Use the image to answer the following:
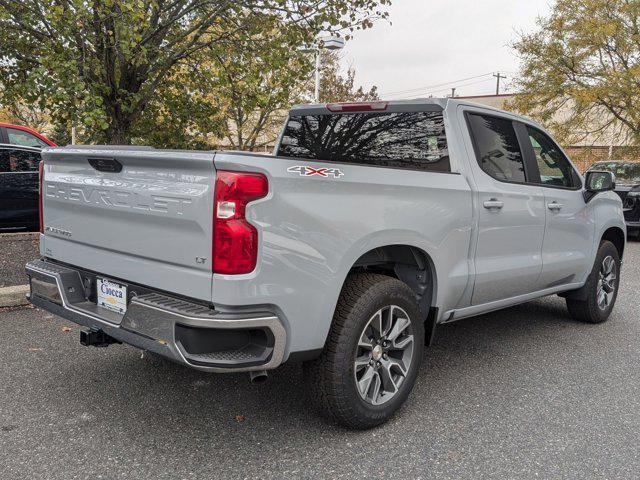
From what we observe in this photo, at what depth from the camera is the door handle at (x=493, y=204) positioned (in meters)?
3.87

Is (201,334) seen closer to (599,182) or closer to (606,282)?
(599,182)

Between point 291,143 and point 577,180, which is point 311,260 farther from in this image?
point 577,180

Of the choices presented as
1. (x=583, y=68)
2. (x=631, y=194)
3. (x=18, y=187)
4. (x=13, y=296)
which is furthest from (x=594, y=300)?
(x=583, y=68)

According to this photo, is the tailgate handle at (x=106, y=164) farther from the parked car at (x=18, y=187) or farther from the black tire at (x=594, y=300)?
the parked car at (x=18, y=187)

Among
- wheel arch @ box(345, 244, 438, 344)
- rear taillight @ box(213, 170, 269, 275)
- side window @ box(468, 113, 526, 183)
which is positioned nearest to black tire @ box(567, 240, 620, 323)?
side window @ box(468, 113, 526, 183)

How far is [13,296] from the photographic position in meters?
5.53

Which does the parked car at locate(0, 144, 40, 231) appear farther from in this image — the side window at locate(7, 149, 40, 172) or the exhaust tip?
the exhaust tip

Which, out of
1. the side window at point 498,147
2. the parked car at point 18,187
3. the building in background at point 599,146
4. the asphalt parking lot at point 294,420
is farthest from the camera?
the building in background at point 599,146

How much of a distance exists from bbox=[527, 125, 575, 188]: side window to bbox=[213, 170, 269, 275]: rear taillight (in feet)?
9.76

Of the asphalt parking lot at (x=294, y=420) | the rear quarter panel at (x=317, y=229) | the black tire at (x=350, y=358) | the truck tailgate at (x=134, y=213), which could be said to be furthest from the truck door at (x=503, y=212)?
the truck tailgate at (x=134, y=213)

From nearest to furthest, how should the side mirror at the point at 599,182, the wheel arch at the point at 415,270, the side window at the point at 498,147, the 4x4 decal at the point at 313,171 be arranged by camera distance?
the 4x4 decal at the point at 313,171, the wheel arch at the point at 415,270, the side window at the point at 498,147, the side mirror at the point at 599,182

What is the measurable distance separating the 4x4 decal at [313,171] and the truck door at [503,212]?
1.35 meters

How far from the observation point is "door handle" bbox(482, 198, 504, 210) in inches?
152

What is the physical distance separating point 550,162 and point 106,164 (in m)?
3.57
